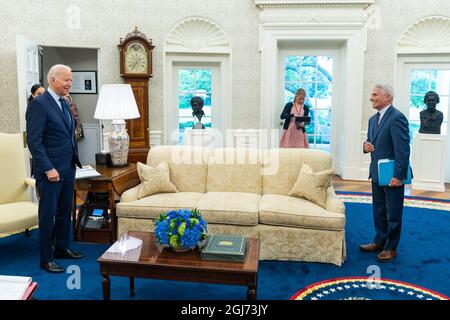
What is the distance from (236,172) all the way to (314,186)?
0.76m

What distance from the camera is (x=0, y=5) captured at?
598cm

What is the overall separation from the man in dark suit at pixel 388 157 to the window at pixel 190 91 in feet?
12.6

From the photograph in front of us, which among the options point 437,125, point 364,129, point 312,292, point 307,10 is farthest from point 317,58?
point 312,292

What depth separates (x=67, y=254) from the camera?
3.58m

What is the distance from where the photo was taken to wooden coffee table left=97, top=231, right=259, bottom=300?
2502 millimetres

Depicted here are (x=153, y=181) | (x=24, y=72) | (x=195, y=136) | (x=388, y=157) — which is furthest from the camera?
(x=195, y=136)

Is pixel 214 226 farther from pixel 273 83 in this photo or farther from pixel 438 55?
pixel 438 55

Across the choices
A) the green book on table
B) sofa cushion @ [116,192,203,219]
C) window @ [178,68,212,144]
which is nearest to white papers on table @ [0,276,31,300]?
the green book on table

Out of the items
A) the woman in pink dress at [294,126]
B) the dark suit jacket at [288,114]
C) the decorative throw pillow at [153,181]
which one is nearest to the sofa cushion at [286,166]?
the decorative throw pillow at [153,181]

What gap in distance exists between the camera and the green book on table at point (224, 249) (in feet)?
8.55

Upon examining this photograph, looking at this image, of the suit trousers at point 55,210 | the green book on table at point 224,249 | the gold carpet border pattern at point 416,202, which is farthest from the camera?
the gold carpet border pattern at point 416,202

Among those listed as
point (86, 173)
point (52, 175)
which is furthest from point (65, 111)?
point (86, 173)

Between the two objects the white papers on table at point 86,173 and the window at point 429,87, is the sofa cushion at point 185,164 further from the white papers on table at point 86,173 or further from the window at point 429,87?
the window at point 429,87

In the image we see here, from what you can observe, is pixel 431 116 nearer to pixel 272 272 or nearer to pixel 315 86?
pixel 315 86
